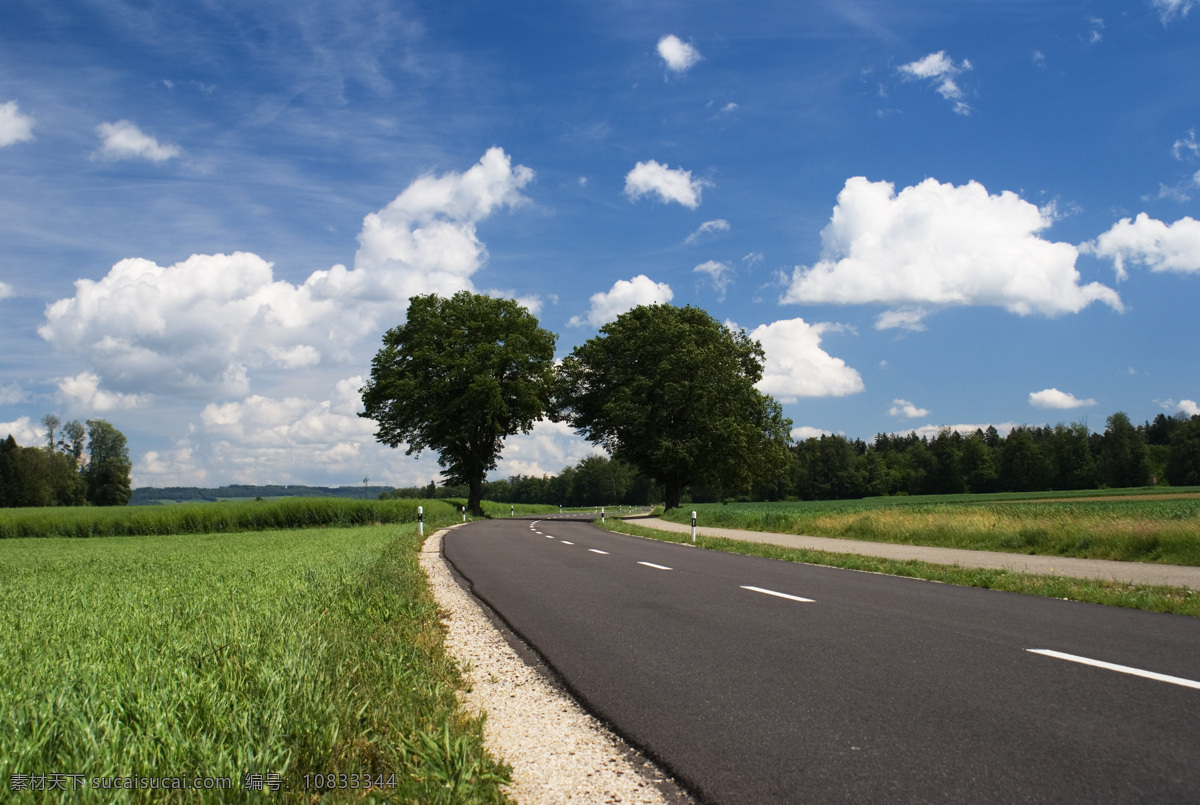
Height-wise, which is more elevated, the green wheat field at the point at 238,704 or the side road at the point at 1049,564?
the green wheat field at the point at 238,704

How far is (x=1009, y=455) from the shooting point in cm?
10881

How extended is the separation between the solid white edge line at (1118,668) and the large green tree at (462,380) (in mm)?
41491

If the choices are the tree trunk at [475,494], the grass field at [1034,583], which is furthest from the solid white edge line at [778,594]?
the tree trunk at [475,494]

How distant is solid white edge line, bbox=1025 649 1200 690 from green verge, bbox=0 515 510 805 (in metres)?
4.45

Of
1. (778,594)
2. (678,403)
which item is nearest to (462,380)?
(678,403)

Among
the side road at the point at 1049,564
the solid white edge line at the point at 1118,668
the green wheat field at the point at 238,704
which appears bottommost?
the side road at the point at 1049,564

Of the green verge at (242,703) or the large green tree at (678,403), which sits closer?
the green verge at (242,703)

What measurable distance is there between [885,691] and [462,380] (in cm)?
4477

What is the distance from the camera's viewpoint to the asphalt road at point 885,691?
3266mm

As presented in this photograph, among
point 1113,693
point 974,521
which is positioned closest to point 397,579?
point 1113,693

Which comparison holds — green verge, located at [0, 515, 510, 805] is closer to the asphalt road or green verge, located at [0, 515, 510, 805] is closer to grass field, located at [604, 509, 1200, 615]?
the asphalt road

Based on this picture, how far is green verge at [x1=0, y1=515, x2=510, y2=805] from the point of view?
9.85 ft

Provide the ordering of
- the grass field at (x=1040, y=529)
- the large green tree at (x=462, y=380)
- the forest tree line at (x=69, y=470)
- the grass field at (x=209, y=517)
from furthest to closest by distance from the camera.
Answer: the forest tree line at (x=69, y=470), the large green tree at (x=462, y=380), the grass field at (x=209, y=517), the grass field at (x=1040, y=529)

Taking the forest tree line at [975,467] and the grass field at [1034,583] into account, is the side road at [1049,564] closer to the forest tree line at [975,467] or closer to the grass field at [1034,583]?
the grass field at [1034,583]
